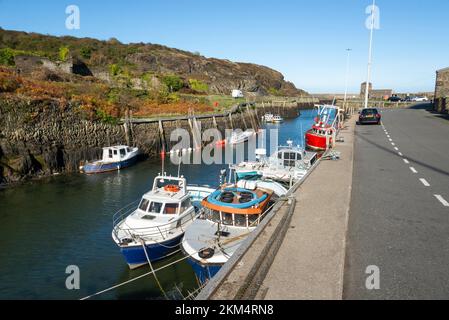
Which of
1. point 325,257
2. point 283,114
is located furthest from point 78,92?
point 283,114

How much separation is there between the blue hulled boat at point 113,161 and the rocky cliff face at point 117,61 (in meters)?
40.4

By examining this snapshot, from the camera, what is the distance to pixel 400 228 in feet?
29.0

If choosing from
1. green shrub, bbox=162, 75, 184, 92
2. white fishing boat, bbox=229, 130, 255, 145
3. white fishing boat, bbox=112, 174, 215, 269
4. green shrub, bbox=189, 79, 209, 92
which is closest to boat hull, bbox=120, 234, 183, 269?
white fishing boat, bbox=112, 174, 215, 269

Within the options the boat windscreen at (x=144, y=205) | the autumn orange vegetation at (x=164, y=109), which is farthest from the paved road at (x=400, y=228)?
the autumn orange vegetation at (x=164, y=109)

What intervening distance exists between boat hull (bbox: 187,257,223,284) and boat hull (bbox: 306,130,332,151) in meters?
21.8

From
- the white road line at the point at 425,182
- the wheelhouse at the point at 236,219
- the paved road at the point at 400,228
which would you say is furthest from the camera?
the wheelhouse at the point at 236,219

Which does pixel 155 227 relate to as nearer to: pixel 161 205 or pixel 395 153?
pixel 161 205

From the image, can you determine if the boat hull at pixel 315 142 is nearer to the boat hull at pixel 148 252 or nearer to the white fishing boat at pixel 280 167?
the white fishing boat at pixel 280 167

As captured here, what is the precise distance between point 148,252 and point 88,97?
109 feet

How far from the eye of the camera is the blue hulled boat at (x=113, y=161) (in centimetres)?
3284

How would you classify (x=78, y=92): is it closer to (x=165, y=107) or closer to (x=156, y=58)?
(x=165, y=107)

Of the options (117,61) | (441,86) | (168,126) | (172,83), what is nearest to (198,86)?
(172,83)

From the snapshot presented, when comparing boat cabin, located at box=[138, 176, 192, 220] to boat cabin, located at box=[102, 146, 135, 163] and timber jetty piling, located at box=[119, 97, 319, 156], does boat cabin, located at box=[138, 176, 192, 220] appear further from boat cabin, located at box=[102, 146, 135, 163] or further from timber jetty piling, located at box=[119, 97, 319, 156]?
boat cabin, located at box=[102, 146, 135, 163]
